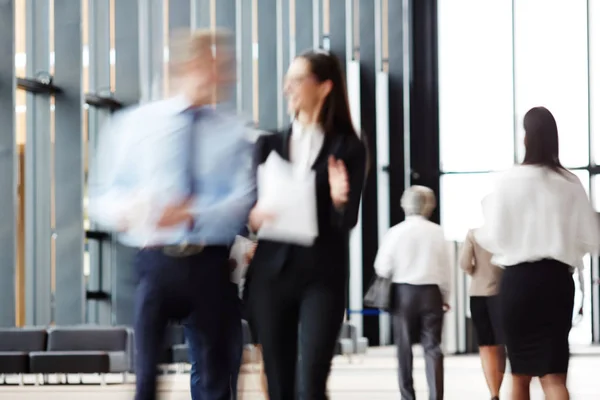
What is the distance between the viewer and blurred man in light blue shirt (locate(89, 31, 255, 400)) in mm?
3631

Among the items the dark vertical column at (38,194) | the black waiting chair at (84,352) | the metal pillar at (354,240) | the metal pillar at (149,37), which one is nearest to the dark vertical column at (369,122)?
the metal pillar at (354,240)

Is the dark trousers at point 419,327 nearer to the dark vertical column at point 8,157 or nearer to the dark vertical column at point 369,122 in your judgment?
the dark vertical column at point 8,157

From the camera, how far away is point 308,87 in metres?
3.78

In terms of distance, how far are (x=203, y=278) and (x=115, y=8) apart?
1295 centimetres

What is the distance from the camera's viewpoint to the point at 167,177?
3.66 m

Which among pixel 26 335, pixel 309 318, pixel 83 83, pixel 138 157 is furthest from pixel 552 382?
pixel 83 83

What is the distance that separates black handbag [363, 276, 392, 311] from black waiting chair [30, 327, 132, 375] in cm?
573

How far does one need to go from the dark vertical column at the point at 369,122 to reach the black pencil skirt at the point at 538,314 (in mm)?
17120

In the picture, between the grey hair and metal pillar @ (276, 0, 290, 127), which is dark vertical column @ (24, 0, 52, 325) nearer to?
metal pillar @ (276, 0, 290, 127)

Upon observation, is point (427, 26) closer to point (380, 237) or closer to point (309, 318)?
point (380, 237)

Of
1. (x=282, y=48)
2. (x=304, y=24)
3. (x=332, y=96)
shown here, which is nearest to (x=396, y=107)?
(x=304, y=24)

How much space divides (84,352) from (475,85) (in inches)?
430

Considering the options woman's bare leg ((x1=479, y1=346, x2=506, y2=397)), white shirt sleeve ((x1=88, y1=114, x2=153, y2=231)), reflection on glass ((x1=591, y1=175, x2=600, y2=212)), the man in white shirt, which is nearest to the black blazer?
white shirt sleeve ((x1=88, y1=114, x2=153, y2=231))

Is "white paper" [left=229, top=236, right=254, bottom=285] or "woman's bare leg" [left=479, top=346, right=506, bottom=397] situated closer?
"white paper" [left=229, top=236, right=254, bottom=285]
